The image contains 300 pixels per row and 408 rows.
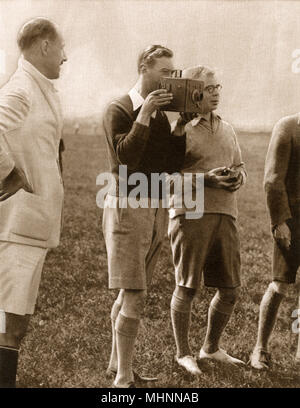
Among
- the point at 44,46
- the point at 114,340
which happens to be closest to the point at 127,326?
the point at 114,340

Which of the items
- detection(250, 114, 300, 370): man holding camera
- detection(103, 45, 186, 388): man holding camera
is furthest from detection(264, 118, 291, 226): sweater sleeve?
detection(103, 45, 186, 388): man holding camera

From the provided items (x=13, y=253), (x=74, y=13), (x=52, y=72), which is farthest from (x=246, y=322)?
(x=74, y=13)

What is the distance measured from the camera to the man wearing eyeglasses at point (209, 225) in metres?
3.66

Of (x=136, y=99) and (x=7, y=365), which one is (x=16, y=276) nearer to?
(x=7, y=365)

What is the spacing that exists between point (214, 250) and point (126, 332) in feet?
2.39

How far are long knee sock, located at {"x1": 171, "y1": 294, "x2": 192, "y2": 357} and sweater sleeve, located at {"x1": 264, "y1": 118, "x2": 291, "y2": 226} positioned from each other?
0.75 meters

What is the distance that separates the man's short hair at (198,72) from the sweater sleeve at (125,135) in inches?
19.6

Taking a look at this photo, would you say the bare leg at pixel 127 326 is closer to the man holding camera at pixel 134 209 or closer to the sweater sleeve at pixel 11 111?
the man holding camera at pixel 134 209

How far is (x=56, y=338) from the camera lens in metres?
3.93

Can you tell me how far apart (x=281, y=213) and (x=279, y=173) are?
0.25 meters

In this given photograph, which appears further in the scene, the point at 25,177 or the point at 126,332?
the point at 126,332

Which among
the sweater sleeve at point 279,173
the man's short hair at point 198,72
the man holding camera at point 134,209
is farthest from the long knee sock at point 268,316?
the man's short hair at point 198,72
